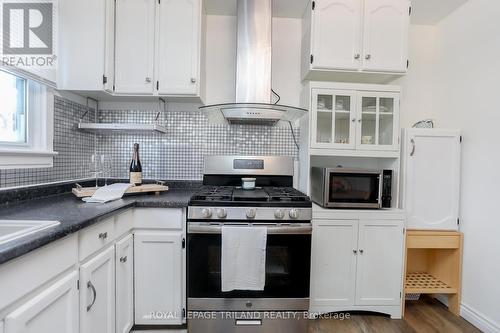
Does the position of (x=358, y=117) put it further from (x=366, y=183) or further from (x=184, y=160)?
(x=184, y=160)

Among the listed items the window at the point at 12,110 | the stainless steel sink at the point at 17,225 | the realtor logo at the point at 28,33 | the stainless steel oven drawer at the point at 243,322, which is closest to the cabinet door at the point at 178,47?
the realtor logo at the point at 28,33

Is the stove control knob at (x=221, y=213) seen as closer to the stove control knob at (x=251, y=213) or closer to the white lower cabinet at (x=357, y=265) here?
the stove control knob at (x=251, y=213)

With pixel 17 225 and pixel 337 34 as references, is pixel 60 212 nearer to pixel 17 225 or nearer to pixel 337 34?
pixel 17 225

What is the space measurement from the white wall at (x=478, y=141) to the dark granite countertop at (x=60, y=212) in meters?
2.20

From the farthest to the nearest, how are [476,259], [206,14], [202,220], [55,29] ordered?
1. [206,14]
2. [476,259]
3. [55,29]
4. [202,220]

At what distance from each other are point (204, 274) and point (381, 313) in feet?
4.75

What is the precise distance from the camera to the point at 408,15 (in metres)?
2.08

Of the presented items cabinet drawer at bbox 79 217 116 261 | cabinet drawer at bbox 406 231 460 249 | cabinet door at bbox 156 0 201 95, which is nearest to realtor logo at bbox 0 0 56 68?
cabinet door at bbox 156 0 201 95

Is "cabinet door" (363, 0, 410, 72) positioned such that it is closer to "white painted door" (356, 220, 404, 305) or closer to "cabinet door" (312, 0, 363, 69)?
"cabinet door" (312, 0, 363, 69)

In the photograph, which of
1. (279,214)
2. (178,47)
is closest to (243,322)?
(279,214)

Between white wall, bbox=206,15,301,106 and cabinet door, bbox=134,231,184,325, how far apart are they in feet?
4.31

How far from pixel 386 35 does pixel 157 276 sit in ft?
8.18

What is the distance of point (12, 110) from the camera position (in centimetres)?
158

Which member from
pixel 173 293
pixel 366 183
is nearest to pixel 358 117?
pixel 366 183
